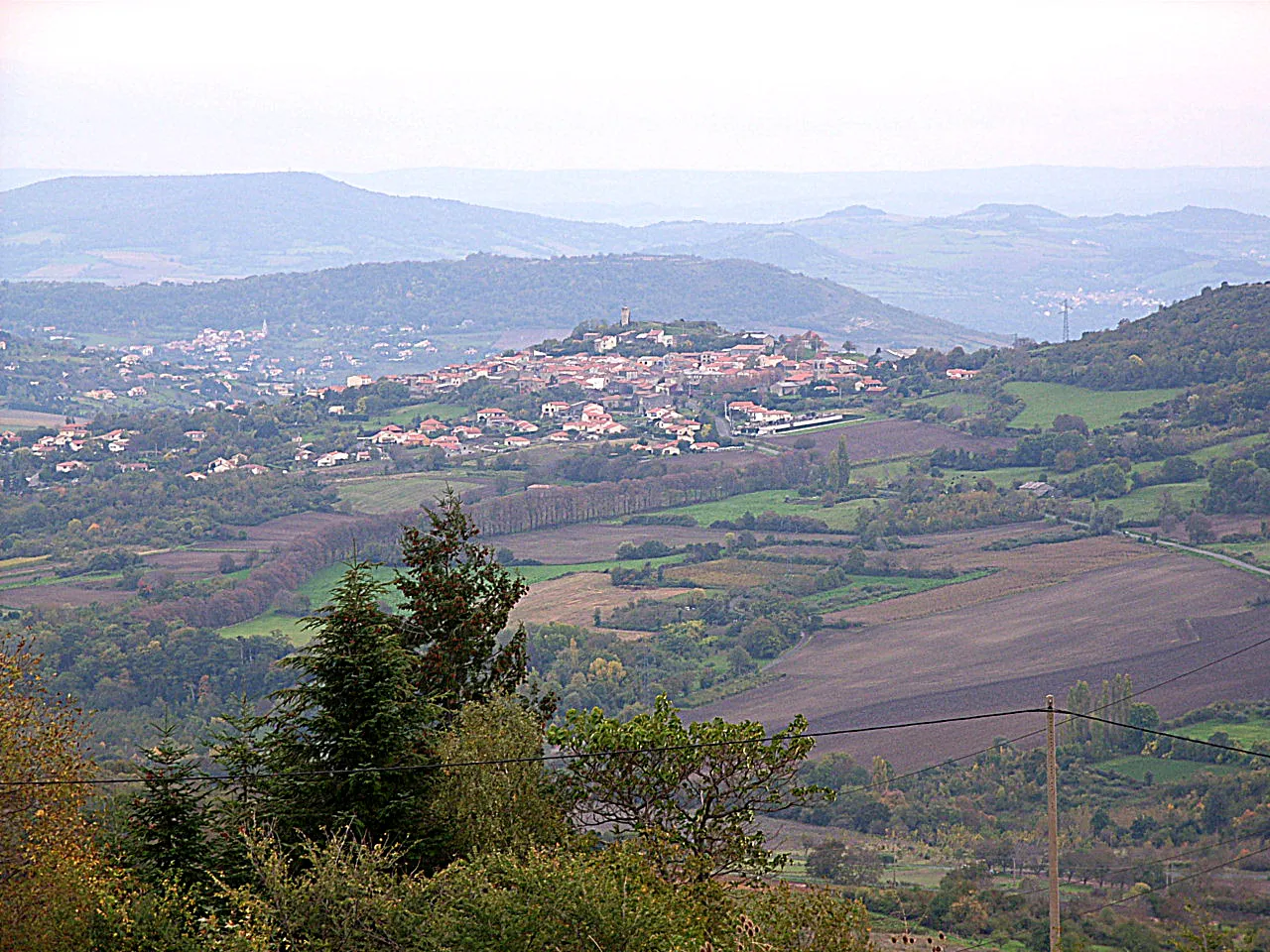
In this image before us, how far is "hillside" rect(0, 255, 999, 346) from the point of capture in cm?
16800

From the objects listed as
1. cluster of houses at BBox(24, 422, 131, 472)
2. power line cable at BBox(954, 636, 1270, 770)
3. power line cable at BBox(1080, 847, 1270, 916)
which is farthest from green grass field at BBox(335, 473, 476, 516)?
power line cable at BBox(1080, 847, 1270, 916)

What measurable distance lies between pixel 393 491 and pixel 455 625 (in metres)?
57.4

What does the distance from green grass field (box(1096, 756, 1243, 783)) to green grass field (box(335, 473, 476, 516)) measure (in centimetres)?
3899

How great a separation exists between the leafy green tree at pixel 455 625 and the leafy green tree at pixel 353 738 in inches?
73.7

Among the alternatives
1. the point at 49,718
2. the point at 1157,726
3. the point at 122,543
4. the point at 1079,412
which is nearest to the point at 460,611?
the point at 49,718

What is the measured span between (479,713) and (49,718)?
4.01 meters

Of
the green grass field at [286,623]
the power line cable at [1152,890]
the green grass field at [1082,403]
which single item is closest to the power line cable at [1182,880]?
the power line cable at [1152,890]

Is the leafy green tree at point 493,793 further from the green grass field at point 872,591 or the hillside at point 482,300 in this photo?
the hillside at point 482,300

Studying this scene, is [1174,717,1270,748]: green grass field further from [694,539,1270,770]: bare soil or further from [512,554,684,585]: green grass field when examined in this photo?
[512,554,684,585]: green grass field

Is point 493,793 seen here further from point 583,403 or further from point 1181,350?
point 583,403

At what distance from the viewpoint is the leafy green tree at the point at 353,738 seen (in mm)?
13000

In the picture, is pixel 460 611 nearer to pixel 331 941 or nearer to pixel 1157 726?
pixel 331 941

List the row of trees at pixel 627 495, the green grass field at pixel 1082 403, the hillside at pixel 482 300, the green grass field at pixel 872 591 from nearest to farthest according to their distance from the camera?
1. the green grass field at pixel 872 591
2. the row of trees at pixel 627 495
3. the green grass field at pixel 1082 403
4. the hillside at pixel 482 300

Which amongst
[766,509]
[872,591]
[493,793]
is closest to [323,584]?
[872,591]
